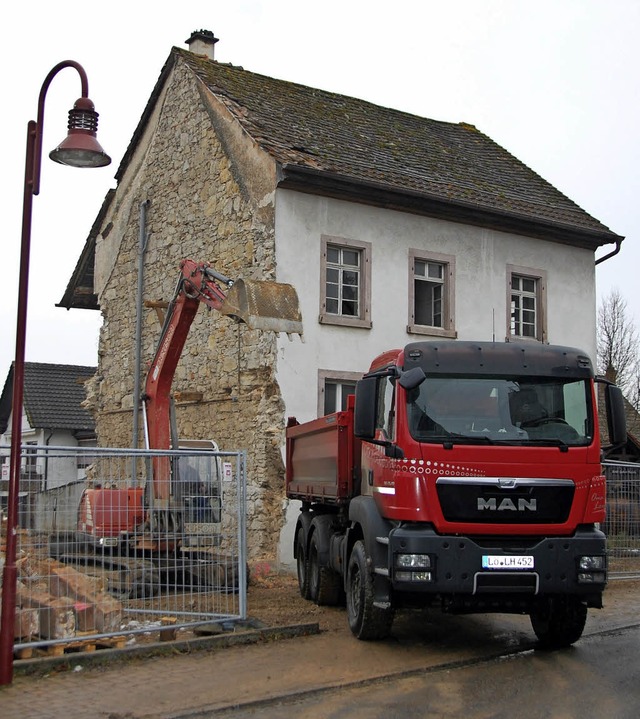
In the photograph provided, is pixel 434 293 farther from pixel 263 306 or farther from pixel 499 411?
pixel 499 411

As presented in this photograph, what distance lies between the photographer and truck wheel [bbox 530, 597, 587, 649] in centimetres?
947

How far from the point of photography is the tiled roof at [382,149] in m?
18.3

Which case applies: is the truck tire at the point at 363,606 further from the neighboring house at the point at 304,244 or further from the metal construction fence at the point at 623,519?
the neighboring house at the point at 304,244

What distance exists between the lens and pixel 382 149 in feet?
66.8

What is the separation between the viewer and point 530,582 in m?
8.66

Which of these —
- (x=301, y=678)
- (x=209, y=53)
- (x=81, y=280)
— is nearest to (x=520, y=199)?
(x=209, y=53)

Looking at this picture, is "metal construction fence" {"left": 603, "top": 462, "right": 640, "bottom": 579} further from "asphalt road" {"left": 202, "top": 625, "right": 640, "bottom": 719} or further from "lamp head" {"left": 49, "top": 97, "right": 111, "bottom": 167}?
"lamp head" {"left": 49, "top": 97, "right": 111, "bottom": 167}

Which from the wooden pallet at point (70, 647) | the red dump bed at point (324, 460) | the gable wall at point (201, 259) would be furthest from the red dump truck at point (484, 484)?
the gable wall at point (201, 259)

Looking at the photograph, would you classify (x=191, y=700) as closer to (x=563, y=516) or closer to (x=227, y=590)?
(x=227, y=590)

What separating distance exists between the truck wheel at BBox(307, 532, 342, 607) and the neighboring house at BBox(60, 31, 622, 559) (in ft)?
13.4

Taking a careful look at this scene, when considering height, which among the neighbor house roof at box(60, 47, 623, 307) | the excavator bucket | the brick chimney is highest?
the brick chimney

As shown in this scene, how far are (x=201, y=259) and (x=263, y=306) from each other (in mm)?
5078

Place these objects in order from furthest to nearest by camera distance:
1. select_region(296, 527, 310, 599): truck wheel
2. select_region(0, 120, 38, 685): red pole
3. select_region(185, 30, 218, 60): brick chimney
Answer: select_region(185, 30, 218, 60): brick chimney < select_region(296, 527, 310, 599): truck wheel < select_region(0, 120, 38, 685): red pole

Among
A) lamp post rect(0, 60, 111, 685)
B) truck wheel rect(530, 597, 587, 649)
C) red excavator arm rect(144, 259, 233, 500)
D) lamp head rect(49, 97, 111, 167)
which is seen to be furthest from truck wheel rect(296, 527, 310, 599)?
lamp head rect(49, 97, 111, 167)
